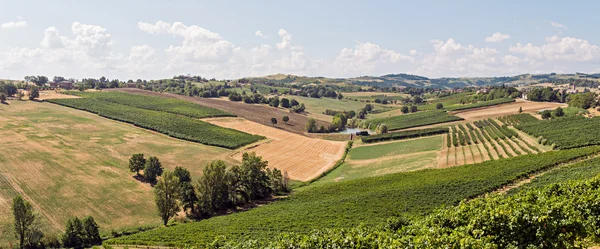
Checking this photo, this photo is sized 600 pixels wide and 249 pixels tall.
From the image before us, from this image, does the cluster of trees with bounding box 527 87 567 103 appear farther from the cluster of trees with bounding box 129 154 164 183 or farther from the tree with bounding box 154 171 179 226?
the tree with bounding box 154 171 179 226

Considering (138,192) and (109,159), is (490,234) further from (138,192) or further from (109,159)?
(109,159)

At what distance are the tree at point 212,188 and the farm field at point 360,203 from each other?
23.2 feet

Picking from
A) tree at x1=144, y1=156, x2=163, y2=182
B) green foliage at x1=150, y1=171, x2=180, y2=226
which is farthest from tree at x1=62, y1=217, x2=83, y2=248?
tree at x1=144, y1=156, x2=163, y2=182

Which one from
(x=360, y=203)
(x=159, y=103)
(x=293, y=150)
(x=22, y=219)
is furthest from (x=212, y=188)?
(x=159, y=103)

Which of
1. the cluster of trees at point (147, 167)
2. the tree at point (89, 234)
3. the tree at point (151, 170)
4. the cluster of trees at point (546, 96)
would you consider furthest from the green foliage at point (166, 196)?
the cluster of trees at point (546, 96)

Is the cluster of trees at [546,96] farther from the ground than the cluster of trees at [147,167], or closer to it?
farther from the ground

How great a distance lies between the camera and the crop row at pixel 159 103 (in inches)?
6698

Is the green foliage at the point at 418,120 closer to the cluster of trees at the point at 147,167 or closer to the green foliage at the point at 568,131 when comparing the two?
the green foliage at the point at 568,131

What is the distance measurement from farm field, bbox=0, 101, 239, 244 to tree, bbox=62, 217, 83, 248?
5627 mm

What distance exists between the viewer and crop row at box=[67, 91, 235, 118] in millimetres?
170125

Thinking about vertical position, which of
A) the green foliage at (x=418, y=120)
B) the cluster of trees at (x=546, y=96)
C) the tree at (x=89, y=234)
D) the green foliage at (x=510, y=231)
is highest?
the cluster of trees at (x=546, y=96)

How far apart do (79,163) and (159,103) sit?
320ft

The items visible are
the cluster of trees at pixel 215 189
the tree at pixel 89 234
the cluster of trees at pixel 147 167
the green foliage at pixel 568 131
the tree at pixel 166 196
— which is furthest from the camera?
the cluster of trees at pixel 147 167

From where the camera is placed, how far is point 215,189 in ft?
224
